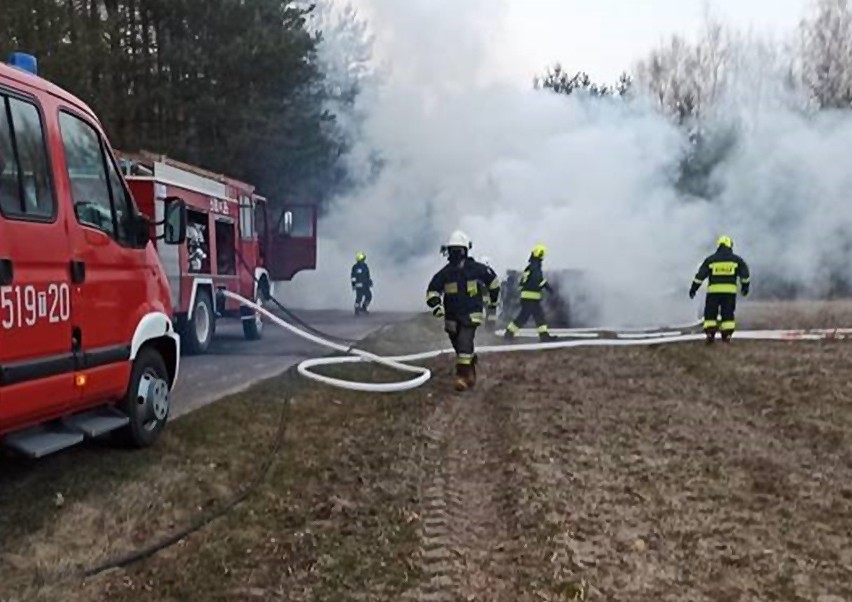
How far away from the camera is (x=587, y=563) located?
4410 mm

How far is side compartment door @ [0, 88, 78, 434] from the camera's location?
4.41m

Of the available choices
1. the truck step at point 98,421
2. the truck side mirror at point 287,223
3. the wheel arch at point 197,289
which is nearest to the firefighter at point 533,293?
the wheel arch at point 197,289

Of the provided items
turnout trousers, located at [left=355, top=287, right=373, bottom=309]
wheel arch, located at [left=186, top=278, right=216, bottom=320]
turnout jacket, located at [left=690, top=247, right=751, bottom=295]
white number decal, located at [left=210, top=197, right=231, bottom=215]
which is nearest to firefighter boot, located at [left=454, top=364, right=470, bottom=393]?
wheel arch, located at [left=186, top=278, right=216, bottom=320]

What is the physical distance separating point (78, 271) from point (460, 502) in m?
2.66

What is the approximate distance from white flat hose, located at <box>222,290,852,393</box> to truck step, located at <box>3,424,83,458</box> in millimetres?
4089

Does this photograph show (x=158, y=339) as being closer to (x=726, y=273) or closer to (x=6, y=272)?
(x=6, y=272)

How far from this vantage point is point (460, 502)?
5512 millimetres

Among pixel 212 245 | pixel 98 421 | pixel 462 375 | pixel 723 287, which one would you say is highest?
pixel 212 245

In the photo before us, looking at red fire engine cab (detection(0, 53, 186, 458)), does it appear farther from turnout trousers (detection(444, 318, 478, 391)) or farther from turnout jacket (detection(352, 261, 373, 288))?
turnout jacket (detection(352, 261, 373, 288))

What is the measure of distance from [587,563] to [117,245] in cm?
349

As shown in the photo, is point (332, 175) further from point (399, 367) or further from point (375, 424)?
point (375, 424)

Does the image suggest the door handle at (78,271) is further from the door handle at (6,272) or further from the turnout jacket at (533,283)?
the turnout jacket at (533,283)

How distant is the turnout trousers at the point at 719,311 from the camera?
12695 millimetres

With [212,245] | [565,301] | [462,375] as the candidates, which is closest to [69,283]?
[462,375]
